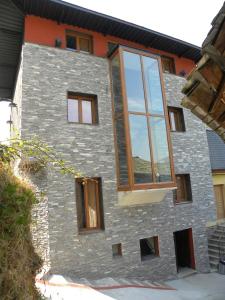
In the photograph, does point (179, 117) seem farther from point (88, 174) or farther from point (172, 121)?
A: point (88, 174)

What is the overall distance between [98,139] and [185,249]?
634 cm

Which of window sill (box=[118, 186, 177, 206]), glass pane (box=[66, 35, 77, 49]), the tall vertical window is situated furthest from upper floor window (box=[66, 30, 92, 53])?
window sill (box=[118, 186, 177, 206])

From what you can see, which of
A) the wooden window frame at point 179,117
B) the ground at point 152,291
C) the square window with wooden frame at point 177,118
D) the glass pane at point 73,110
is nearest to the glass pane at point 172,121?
the square window with wooden frame at point 177,118

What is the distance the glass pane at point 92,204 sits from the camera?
345 inches

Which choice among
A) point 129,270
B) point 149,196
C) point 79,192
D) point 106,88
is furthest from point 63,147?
point 129,270

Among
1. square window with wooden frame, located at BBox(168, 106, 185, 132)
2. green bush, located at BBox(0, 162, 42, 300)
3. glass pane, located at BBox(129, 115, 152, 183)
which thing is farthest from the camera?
square window with wooden frame, located at BBox(168, 106, 185, 132)

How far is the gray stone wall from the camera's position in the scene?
8125 mm

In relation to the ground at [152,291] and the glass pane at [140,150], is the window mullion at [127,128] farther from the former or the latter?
the ground at [152,291]

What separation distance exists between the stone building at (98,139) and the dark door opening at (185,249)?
0.81m

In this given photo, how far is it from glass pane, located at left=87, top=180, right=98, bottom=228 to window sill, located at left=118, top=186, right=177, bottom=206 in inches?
34.4

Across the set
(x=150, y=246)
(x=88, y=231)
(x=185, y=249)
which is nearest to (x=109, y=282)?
(x=88, y=231)

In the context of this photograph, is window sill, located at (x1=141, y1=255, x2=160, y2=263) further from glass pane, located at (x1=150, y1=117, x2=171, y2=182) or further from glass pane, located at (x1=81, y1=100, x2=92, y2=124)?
glass pane, located at (x1=81, y1=100, x2=92, y2=124)

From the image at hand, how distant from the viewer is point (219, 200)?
533 inches

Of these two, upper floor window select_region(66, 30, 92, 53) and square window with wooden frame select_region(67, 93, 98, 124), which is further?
upper floor window select_region(66, 30, 92, 53)
